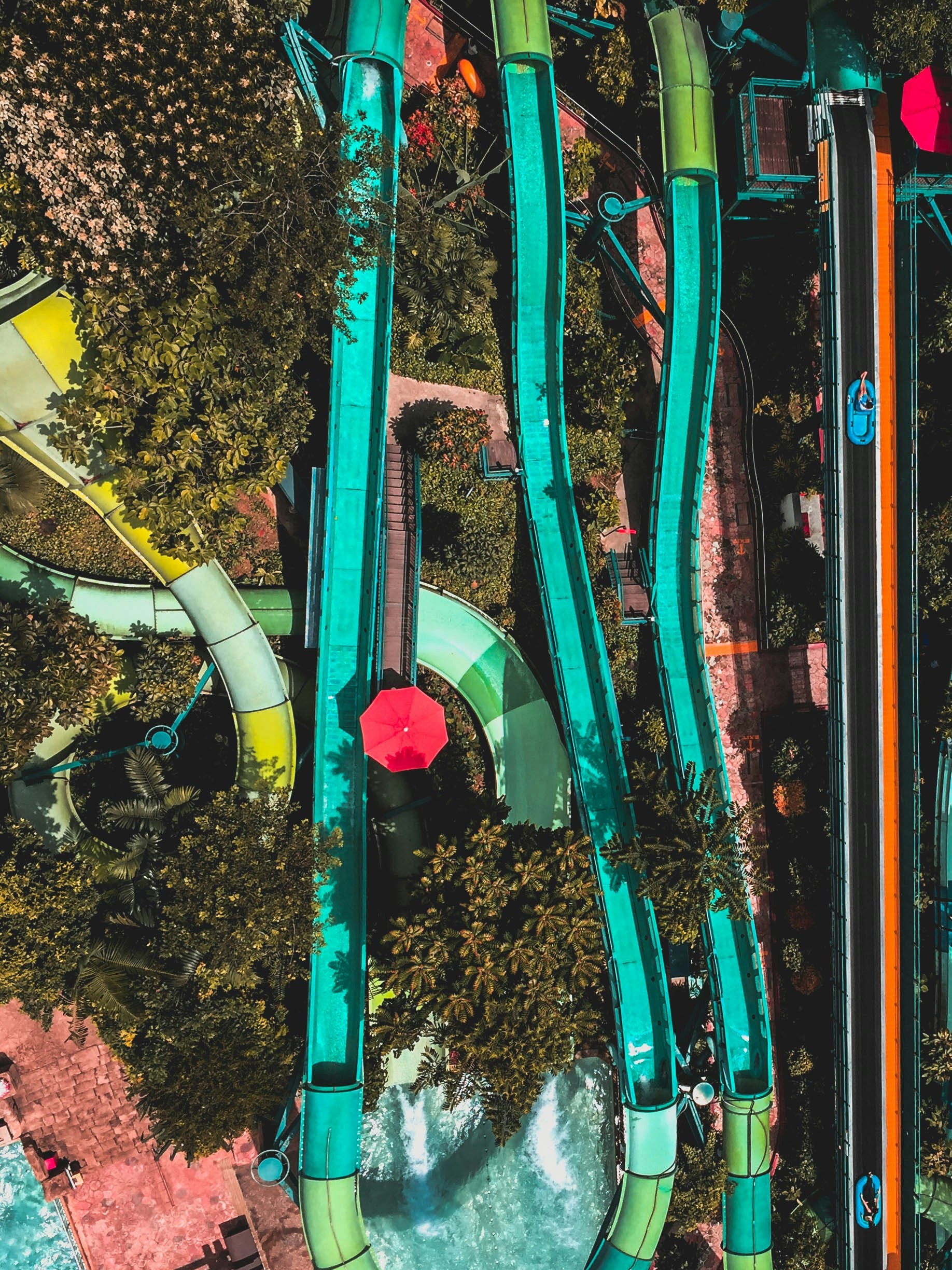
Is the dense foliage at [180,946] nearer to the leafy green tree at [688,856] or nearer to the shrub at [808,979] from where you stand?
the leafy green tree at [688,856]

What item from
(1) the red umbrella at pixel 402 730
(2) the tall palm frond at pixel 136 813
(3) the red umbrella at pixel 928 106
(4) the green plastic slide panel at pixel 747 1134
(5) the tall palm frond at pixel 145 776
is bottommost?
(4) the green plastic slide panel at pixel 747 1134

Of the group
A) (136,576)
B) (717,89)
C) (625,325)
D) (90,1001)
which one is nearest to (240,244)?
(136,576)

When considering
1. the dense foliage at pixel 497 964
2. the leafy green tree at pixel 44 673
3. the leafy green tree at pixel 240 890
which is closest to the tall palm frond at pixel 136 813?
the leafy green tree at pixel 240 890

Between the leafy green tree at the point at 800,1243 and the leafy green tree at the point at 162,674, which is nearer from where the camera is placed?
the leafy green tree at the point at 162,674

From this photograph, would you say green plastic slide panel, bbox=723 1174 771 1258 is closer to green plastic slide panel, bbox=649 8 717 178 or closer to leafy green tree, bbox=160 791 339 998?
leafy green tree, bbox=160 791 339 998

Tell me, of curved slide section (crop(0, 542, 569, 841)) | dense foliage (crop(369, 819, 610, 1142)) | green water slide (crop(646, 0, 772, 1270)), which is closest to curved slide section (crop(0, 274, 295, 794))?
curved slide section (crop(0, 542, 569, 841))

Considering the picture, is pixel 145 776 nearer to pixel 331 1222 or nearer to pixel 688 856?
pixel 331 1222

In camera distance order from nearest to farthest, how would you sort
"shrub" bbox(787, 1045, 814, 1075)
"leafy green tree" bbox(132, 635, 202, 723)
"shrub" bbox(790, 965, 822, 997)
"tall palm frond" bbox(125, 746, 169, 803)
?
"tall palm frond" bbox(125, 746, 169, 803)
"leafy green tree" bbox(132, 635, 202, 723)
"shrub" bbox(787, 1045, 814, 1075)
"shrub" bbox(790, 965, 822, 997)
